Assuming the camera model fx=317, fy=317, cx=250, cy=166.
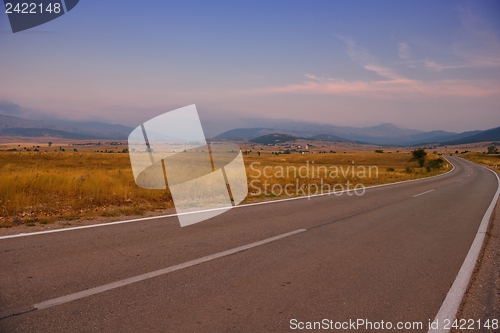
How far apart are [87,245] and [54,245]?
54cm

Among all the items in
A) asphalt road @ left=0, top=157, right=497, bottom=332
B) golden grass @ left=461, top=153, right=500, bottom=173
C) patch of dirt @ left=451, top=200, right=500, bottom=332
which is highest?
asphalt road @ left=0, top=157, right=497, bottom=332

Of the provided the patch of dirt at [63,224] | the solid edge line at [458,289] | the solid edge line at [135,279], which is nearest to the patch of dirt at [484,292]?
the solid edge line at [458,289]

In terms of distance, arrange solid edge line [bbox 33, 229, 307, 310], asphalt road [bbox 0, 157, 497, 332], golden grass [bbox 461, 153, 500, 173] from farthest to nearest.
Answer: golden grass [bbox 461, 153, 500, 173], solid edge line [bbox 33, 229, 307, 310], asphalt road [bbox 0, 157, 497, 332]

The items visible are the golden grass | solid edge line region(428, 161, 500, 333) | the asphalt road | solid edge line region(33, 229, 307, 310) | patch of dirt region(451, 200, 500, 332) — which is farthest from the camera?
the golden grass

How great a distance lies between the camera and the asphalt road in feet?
11.3

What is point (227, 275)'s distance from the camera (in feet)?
15.2

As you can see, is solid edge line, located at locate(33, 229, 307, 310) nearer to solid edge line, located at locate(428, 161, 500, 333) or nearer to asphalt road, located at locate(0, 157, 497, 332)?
asphalt road, located at locate(0, 157, 497, 332)

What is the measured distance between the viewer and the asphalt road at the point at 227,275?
3430mm

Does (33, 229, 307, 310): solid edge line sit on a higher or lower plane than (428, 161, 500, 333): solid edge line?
higher

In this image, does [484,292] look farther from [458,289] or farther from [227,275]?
[227,275]

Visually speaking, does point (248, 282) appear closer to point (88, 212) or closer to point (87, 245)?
point (87, 245)

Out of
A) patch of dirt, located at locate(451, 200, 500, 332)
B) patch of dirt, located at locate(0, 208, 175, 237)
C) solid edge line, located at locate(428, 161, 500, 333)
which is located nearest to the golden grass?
solid edge line, located at locate(428, 161, 500, 333)

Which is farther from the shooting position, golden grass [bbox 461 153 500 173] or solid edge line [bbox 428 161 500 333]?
golden grass [bbox 461 153 500 173]

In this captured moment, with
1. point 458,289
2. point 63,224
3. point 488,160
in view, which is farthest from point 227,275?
point 488,160
